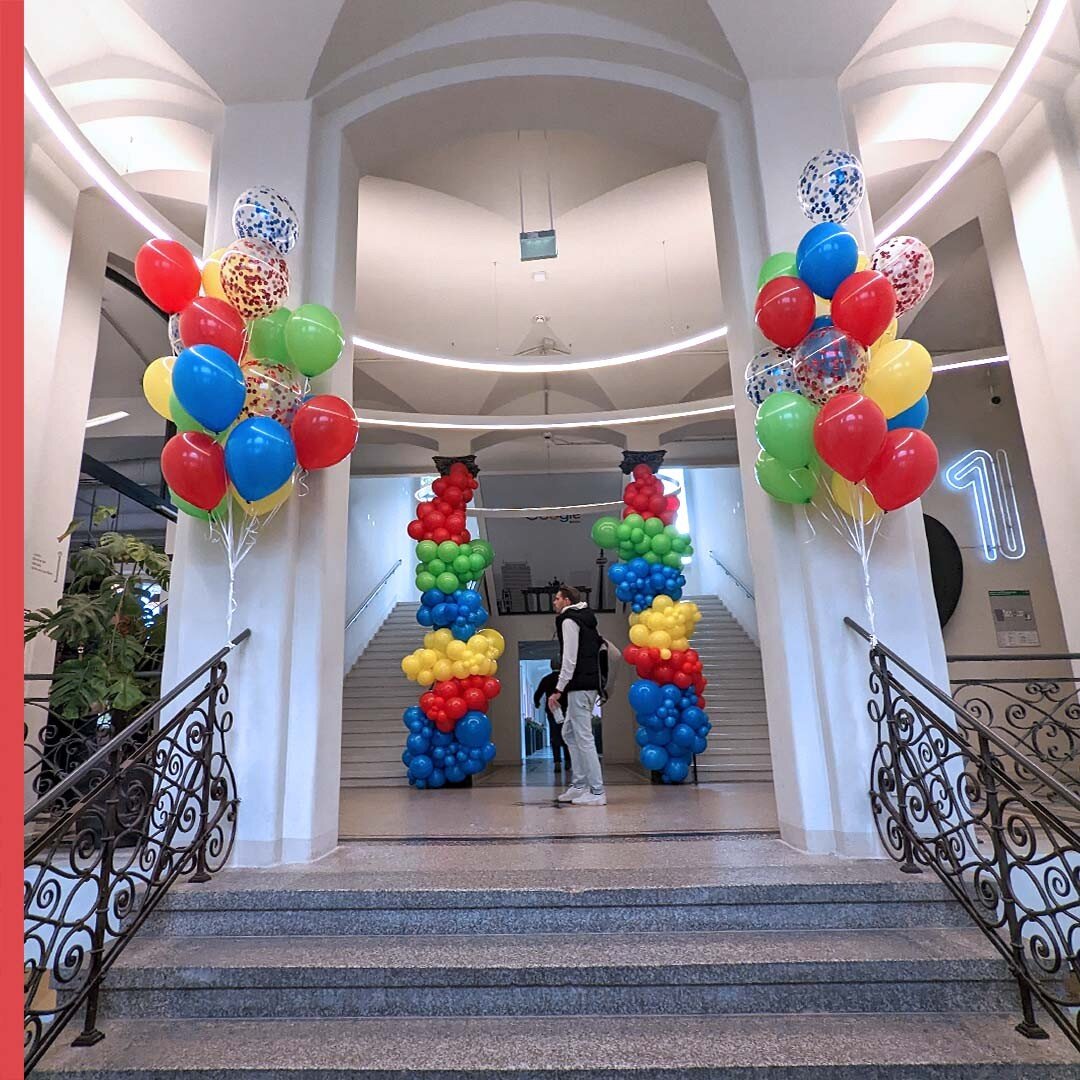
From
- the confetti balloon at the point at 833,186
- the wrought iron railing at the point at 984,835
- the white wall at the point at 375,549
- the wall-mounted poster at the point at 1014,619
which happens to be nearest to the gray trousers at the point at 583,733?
the wrought iron railing at the point at 984,835

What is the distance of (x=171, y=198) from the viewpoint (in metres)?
5.99

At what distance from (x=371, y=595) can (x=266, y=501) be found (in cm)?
926

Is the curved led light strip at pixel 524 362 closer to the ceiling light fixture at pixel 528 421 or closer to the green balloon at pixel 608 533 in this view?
the ceiling light fixture at pixel 528 421

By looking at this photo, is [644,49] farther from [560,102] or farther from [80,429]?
[80,429]

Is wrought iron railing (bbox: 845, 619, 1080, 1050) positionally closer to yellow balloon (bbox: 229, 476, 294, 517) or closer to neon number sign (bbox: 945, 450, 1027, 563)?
Result: yellow balloon (bbox: 229, 476, 294, 517)

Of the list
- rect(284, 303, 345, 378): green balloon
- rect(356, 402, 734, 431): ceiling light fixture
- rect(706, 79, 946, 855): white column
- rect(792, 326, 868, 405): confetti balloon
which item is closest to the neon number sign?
rect(356, 402, 734, 431): ceiling light fixture

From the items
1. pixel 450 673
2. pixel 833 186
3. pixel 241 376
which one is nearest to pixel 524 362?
pixel 450 673

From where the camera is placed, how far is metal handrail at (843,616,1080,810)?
227 cm

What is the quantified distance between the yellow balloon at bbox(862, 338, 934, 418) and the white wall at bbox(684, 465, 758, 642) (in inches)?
332

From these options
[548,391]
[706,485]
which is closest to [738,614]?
[706,485]

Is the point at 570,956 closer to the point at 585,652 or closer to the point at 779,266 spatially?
the point at 585,652

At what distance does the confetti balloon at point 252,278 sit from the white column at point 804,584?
107 inches

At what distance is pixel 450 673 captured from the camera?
757cm

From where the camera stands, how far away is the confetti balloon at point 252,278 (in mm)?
3475
